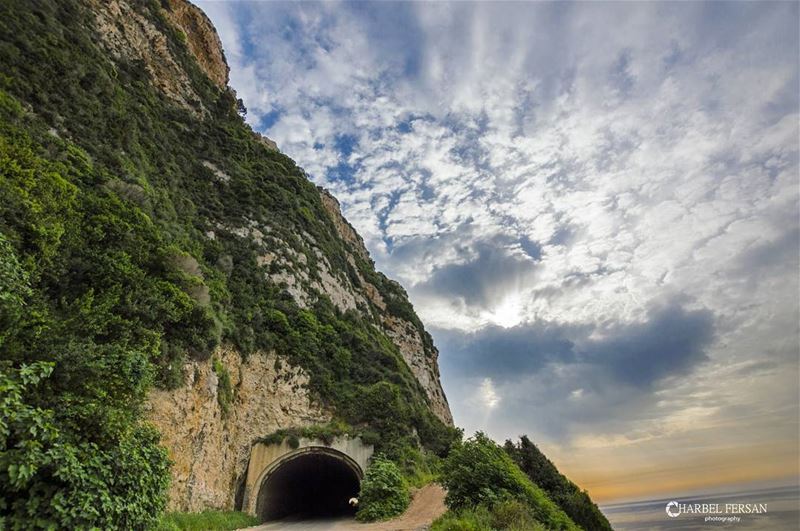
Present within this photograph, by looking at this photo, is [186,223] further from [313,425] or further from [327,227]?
[327,227]

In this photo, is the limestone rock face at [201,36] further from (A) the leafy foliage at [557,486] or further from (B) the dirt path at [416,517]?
(A) the leafy foliage at [557,486]

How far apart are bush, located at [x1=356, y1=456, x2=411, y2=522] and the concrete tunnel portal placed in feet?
10.1

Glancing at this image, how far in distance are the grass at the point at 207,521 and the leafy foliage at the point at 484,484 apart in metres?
8.08

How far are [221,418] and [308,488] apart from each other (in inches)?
507

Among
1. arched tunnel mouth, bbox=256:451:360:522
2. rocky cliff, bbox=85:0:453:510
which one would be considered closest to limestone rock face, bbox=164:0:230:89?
rocky cliff, bbox=85:0:453:510

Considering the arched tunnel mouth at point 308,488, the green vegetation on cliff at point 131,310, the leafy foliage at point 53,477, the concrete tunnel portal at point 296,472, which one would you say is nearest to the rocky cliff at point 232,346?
the green vegetation on cliff at point 131,310

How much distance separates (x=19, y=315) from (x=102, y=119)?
54.1ft

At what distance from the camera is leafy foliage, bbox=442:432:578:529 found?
12664 millimetres

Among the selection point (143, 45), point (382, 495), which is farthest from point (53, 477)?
point (143, 45)

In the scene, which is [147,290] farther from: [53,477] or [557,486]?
[557,486]

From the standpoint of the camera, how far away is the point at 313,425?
24656 mm

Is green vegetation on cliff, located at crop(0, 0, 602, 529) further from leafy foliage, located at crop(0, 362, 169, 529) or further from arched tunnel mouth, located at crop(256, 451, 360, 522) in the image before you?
arched tunnel mouth, located at crop(256, 451, 360, 522)

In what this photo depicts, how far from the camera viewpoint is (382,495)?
1875cm

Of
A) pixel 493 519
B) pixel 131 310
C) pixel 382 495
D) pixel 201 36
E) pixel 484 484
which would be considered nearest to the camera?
pixel 493 519
